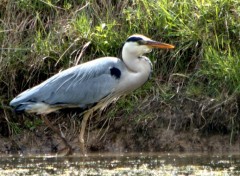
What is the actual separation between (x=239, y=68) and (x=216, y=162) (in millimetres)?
1306

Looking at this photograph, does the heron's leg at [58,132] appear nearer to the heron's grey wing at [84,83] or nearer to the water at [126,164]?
the water at [126,164]

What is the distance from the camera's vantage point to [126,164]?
28.3 ft

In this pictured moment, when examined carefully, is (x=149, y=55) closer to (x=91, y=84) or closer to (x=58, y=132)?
(x=91, y=84)

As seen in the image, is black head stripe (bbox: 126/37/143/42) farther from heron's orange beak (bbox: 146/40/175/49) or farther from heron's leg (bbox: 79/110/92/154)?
heron's leg (bbox: 79/110/92/154)

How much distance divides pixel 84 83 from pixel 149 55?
977mm

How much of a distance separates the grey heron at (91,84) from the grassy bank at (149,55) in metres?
0.36

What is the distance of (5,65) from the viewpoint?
10219 millimetres

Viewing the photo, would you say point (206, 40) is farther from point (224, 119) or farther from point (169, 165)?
Answer: point (169, 165)

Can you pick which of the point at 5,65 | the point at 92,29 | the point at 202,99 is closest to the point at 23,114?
the point at 5,65

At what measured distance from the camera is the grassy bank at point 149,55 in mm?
9586

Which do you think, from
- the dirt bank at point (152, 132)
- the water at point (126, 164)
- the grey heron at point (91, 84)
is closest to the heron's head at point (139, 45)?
the grey heron at point (91, 84)

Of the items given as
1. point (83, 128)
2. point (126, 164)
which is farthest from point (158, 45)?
point (126, 164)

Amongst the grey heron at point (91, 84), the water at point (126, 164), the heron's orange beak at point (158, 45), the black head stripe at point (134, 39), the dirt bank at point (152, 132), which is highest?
the black head stripe at point (134, 39)

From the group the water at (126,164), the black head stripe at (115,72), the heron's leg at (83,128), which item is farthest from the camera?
the black head stripe at (115,72)
